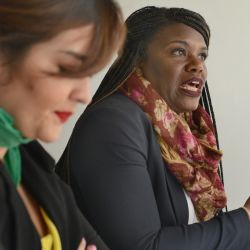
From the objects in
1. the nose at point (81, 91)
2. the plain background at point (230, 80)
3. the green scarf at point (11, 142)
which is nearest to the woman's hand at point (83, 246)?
the green scarf at point (11, 142)

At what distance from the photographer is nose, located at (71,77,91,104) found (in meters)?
0.74

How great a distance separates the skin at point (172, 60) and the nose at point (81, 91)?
2.33ft

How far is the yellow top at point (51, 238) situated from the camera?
0.81 m

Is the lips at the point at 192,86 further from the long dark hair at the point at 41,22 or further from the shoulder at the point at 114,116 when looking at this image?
the long dark hair at the point at 41,22

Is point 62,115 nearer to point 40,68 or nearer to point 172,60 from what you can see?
point 40,68

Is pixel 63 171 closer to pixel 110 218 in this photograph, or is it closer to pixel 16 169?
pixel 110 218

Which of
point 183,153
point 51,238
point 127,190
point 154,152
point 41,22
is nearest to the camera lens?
point 41,22

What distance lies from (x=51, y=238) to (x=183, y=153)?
0.69m

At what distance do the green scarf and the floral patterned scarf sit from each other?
23.1 inches

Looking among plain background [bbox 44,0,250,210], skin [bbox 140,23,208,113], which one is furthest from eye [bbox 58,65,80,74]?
plain background [bbox 44,0,250,210]

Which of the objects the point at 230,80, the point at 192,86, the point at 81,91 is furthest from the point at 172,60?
the point at 230,80

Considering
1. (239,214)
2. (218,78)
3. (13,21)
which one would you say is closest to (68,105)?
(13,21)

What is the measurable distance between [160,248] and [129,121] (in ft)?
1.10

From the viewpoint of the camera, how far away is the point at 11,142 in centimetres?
74
